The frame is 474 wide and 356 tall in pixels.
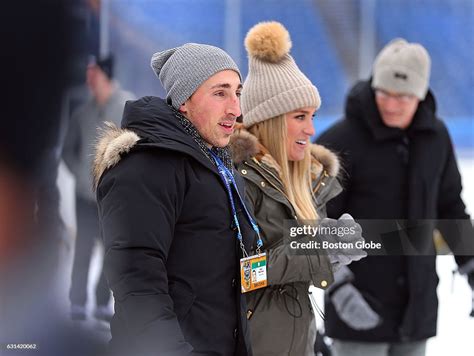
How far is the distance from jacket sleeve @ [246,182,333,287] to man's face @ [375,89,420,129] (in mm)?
961

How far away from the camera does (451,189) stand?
Answer: 285cm

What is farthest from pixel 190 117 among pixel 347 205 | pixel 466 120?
pixel 466 120

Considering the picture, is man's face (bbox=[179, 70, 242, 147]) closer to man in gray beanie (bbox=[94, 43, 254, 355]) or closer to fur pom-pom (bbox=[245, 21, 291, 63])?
man in gray beanie (bbox=[94, 43, 254, 355])

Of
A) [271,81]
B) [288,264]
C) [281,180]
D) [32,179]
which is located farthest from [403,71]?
[32,179]

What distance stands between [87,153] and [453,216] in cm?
169

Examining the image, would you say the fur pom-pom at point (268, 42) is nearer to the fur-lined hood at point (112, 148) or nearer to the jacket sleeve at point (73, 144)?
the fur-lined hood at point (112, 148)

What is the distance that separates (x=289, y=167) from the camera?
2.10 m

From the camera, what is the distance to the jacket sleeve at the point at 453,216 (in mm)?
2840

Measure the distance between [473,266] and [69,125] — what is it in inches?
73.6

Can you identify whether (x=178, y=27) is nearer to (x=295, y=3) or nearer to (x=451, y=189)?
(x=295, y=3)

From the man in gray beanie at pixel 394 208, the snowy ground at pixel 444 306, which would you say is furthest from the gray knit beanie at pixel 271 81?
the snowy ground at pixel 444 306

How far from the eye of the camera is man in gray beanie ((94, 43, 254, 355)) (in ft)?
4.66

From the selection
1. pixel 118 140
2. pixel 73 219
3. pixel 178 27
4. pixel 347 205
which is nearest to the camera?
pixel 118 140

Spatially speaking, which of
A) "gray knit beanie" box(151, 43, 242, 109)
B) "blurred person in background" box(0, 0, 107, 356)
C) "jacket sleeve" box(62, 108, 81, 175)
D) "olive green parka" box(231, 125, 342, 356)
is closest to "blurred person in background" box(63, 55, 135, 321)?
"jacket sleeve" box(62, 108, 81, 175)
